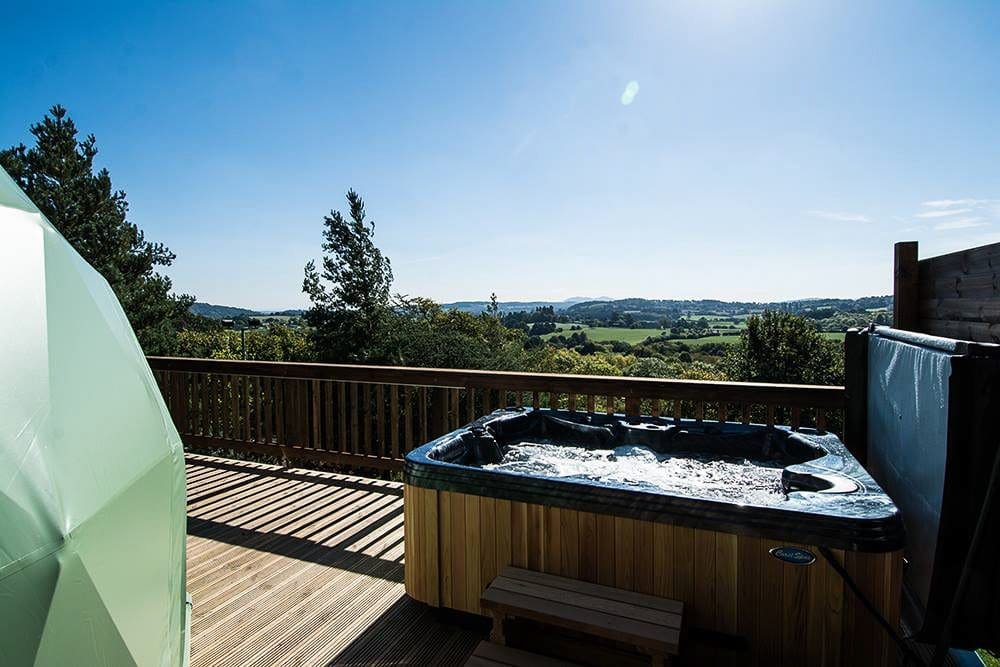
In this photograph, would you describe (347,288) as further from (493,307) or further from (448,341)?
(448,341)

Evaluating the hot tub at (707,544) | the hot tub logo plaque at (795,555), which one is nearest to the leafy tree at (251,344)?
the hot tub at (707,544)

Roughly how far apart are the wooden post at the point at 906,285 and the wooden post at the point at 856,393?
7.9 inches

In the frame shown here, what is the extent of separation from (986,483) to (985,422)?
0.17m

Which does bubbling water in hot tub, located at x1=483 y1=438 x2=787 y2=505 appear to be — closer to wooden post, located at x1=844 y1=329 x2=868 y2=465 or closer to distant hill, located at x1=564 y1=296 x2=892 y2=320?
wooden post, located at x1=844 y1=329 x2=868 y2=465

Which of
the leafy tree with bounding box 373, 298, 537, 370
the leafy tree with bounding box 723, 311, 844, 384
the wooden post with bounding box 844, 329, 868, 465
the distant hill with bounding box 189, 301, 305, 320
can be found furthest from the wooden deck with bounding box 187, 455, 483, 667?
the distant hill with bounding box 189, 301, 305, 320

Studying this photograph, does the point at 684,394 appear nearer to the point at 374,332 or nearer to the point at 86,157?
the point at 374,332

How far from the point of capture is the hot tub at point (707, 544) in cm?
175

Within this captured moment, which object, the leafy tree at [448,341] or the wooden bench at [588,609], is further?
the leafy tree at [448,341]

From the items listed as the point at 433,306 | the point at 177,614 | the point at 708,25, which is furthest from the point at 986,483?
the point at 433,306

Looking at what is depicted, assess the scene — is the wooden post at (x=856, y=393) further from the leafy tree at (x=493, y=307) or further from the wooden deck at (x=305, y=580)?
the leafy tree at (x=493, y=307)

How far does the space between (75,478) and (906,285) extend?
3.62m

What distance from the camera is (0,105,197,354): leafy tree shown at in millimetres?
10469

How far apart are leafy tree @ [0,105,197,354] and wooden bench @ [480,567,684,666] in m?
11.9

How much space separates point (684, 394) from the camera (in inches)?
128
